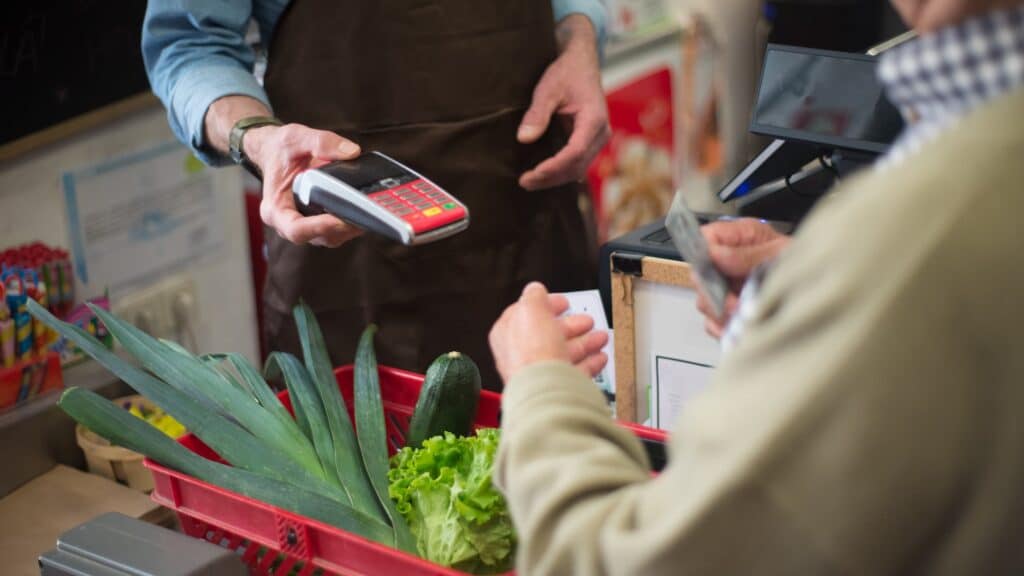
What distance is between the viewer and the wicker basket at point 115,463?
146cm

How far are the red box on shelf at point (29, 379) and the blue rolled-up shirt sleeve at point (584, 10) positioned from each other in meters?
0.93

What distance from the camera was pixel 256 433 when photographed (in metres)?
1.14

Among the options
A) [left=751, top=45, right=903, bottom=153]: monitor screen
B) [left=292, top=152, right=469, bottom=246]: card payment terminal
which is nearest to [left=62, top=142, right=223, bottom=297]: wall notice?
[left=292, top=152, right=469, bottom=246]: card payment terminal

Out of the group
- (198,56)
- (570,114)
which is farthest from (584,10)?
(198,56)

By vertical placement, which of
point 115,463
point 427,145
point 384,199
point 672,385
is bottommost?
point 115,463

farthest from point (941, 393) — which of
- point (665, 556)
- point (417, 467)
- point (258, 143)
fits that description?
point (258, 143)

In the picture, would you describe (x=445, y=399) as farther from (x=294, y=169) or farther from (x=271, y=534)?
(x=294, y=169)

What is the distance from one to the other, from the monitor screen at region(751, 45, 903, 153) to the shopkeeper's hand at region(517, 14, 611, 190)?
45cm

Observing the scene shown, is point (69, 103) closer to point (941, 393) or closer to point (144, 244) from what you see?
point (144, 244)

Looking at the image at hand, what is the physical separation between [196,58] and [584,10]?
0.62 metres

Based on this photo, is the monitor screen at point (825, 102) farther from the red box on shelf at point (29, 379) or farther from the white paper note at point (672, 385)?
the red box on shelf at point (29, 379)

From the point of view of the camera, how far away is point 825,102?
1083 mm

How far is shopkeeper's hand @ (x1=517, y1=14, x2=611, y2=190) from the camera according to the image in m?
1.54

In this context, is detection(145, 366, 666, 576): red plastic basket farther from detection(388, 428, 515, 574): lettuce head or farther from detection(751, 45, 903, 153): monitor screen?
detection(751, 45, 903, 153): monitor screen
